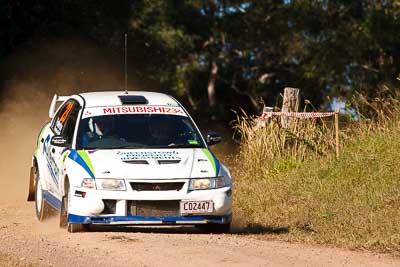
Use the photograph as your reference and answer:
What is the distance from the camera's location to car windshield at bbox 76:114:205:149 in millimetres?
13211

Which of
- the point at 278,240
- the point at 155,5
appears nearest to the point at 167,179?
the point at 278,240

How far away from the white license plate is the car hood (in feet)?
0.97

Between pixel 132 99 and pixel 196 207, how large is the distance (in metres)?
2.17

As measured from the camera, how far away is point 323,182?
15688mm

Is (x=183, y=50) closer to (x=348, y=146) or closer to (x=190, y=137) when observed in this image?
(x=348, y=146)

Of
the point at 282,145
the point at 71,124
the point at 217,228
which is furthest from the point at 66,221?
the point at 282,145

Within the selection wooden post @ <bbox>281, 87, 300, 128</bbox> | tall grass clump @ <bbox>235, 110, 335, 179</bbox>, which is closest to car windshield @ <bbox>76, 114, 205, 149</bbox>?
tall grass clump @ <bbox>235, 110, 335, 179</bbox>

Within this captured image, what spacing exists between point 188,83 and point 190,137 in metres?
38.7

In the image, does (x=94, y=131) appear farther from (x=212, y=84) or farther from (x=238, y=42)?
(x=212, y=84)

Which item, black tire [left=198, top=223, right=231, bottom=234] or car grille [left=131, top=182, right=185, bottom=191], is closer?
car grille [left=131, top=182, right=185, bottom=191]

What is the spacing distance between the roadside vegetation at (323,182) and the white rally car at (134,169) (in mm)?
1060

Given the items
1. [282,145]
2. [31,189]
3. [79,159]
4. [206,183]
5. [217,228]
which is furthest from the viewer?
[282,145]

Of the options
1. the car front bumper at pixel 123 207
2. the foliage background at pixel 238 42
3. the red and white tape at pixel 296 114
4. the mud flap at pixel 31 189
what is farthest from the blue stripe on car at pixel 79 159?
the foliage background at pixel 238 42

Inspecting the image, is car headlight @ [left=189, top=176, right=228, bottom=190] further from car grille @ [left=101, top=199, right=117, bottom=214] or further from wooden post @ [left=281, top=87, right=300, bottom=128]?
wooden post @ [left=281, top=87, right=300, bottom=128]
